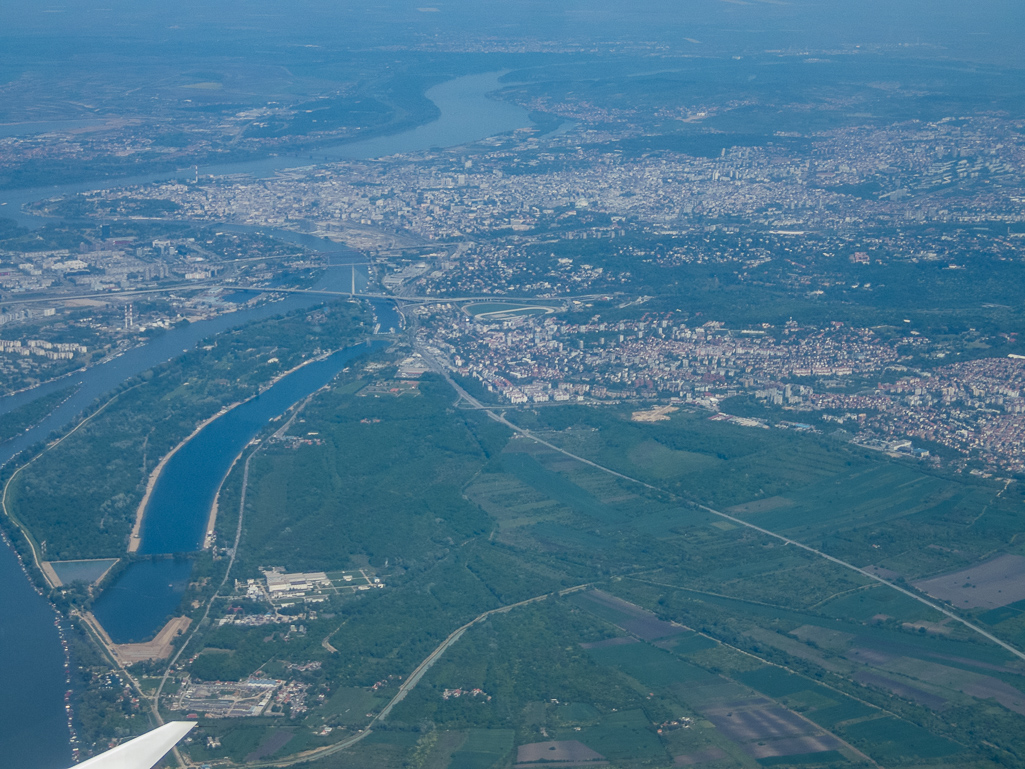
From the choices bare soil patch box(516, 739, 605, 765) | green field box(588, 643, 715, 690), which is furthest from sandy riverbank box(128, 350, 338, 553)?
bare soil patch box(516, 739, 605, 765)

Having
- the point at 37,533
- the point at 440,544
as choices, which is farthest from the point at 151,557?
the point at 440,544

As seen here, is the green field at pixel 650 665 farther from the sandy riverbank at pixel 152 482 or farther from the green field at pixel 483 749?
the sandy riverbank at pixel 152 482

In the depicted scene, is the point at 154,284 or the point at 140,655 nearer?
the point at 140,655

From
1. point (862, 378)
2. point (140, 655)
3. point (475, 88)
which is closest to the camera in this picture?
point (140, 655)

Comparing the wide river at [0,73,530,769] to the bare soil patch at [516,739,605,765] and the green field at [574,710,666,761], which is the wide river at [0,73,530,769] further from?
the green field at [574,710,666,761]

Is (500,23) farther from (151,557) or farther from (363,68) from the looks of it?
(151,557)

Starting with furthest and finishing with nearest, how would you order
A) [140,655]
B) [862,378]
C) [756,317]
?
[756,317] < [862,378] < [140,655]

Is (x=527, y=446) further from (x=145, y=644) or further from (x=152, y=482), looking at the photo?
(x=145, y=644)
